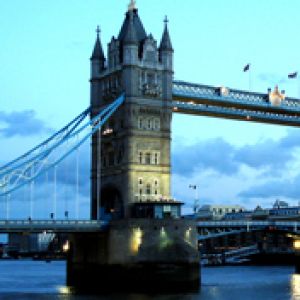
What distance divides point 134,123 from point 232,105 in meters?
14.1

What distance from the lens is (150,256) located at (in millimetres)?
87625

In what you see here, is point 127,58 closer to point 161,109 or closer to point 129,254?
point 161,109

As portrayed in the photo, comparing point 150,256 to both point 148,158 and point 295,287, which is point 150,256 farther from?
point 295,287

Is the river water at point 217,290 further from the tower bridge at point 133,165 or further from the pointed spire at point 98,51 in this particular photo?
the pointed spire at point 98,51

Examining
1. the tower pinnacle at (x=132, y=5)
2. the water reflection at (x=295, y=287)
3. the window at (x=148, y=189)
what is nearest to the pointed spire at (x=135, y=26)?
the tower pinnacle at (x=132, y=5)

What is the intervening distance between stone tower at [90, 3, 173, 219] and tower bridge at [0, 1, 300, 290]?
0.36 ft

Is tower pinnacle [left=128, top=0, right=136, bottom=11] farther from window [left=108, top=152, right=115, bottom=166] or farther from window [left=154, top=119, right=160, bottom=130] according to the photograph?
window [left=108, top=152, right=115, bottom=166]

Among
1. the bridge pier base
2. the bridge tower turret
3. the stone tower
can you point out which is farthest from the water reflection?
the stone tower

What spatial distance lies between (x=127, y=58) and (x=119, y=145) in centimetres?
950

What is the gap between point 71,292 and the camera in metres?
83.0

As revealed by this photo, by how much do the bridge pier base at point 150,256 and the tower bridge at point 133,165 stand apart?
0.10 metres

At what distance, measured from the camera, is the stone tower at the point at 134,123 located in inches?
3775

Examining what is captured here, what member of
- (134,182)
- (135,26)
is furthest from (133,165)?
(135,26)

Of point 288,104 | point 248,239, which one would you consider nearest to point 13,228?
point 288,104
